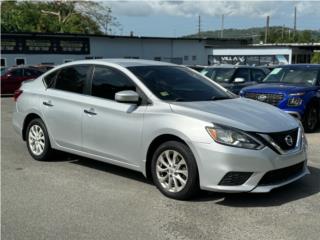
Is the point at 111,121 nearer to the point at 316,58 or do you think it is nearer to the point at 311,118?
the point at 311,118

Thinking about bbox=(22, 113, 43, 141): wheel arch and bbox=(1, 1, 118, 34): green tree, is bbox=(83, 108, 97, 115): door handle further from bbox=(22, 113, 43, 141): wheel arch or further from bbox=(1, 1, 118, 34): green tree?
bbox=(1, 1, 118, 34): green tree

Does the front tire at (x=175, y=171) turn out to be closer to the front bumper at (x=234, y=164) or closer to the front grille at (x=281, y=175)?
the front bumper at (x=234, y=164)

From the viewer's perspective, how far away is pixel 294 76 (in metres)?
12.1

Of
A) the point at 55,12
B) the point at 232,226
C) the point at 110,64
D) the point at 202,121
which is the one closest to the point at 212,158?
the point at 202,121

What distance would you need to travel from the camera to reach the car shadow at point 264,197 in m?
5.61

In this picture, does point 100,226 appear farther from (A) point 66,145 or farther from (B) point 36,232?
(A) point 66,145

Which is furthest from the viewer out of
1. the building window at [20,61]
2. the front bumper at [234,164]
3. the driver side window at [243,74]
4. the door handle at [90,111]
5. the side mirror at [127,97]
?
the building window at [20,61]

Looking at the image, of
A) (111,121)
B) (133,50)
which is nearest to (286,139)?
(111,121)

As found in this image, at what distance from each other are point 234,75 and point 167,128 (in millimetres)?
9512

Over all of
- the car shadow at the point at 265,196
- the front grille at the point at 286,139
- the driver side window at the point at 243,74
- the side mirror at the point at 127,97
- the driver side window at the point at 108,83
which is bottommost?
the car shadow at the point at 265,196

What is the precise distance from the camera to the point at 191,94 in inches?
252

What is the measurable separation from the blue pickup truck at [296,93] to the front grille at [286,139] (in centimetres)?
523

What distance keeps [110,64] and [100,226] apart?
2.70 m

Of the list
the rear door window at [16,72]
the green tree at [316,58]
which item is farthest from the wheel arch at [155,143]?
the green tree at [316,58]
